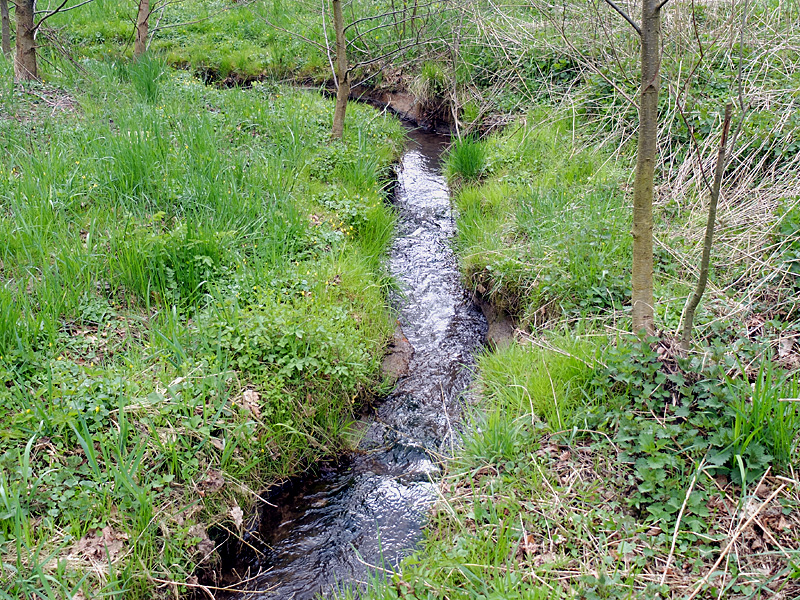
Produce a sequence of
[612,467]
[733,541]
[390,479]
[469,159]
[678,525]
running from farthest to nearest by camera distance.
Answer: [469,159], [390,479], [612,467], [678,525], [733,541]

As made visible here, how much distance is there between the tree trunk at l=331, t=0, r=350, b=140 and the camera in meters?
5.65

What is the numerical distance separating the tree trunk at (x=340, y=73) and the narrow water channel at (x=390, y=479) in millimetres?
2002

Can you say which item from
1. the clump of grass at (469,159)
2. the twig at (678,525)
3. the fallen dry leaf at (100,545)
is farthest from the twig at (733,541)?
the clump of grass at (469,159)

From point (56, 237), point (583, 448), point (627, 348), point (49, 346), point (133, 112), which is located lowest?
point (583, 448)

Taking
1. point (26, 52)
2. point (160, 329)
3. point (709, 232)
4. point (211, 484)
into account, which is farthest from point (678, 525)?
point (26, 52)

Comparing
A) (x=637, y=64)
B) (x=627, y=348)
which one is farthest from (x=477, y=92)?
(x=627, y=348)

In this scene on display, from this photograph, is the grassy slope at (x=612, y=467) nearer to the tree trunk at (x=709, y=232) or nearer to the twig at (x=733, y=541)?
the twig at (x=733, y=541)

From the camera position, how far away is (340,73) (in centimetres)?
599

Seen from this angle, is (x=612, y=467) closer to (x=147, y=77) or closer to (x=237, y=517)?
(x=237, y=517)

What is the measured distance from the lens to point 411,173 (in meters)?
7.31

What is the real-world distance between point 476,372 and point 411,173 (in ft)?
12.6

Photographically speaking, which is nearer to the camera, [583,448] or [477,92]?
[583,448]

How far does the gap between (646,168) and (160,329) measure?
2751 millimetres

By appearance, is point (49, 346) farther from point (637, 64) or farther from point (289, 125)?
point (637, 64)
